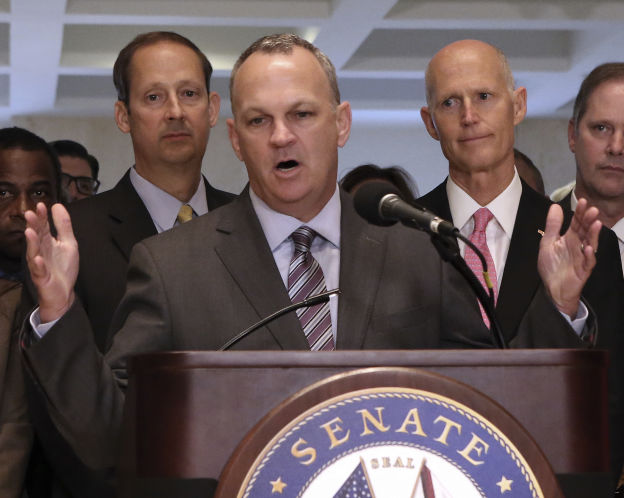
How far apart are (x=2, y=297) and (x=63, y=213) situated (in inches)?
38.7

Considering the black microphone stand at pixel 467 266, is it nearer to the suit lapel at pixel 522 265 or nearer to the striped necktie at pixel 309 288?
the striped necktie at pixel 309 288

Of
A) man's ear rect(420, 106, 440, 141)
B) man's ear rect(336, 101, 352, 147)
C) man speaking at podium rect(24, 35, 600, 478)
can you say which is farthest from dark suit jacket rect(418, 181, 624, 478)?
man's ear rect(336, 101, 352, 147)

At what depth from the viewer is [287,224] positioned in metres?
1.93

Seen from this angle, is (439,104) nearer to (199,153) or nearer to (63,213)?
(199,153)

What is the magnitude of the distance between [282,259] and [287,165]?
178mm

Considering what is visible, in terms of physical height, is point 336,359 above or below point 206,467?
above

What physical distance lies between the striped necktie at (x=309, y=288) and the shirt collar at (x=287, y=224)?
0.06 feet

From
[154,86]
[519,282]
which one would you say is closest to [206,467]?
[519,282]

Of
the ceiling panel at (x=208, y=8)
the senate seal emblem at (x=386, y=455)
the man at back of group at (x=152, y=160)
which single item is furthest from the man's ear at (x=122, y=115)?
the ceiling panel at (x=208, y=8)

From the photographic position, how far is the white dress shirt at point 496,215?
8.13 ft

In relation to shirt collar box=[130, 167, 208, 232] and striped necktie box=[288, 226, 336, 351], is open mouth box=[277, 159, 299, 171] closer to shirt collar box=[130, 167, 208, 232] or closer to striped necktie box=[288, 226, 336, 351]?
striped necktie box=[288, 226, 336, 351]

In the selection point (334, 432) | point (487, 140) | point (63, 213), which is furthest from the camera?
point (487, 140)

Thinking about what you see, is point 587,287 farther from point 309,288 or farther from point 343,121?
point 309,288

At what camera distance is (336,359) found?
1273mm
